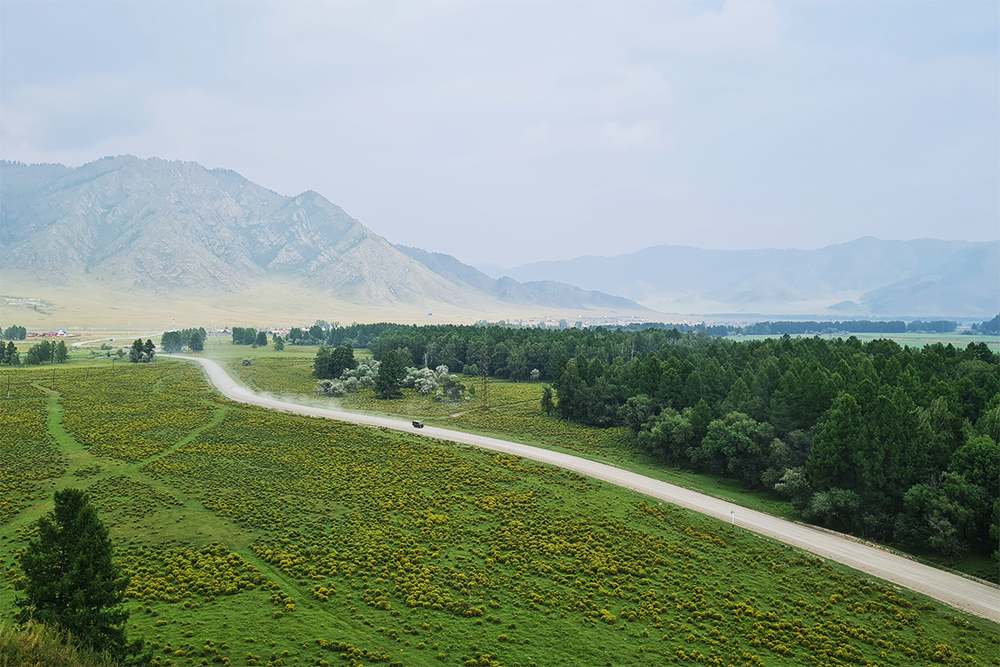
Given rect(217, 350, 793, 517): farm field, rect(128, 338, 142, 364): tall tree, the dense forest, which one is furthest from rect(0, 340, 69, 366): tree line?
the dense forest

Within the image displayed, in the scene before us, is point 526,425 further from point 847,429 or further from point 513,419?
point 847,429

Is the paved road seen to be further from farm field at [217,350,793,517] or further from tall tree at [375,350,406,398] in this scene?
tall tree at [375,350,406,398]

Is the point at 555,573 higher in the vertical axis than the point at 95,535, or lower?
lower

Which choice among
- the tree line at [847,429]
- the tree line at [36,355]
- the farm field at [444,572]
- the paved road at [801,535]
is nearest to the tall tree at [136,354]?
the tree line at [36,355]

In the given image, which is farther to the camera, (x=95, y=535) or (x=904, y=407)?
(x=904, y=407)

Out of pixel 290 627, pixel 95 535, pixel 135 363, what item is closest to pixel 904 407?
pixel 290 627

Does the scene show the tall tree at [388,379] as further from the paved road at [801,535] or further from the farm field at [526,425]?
the paved road at [801,535]

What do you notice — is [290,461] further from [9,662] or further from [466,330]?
[466,330]

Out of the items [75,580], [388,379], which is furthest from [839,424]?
[388,379]
